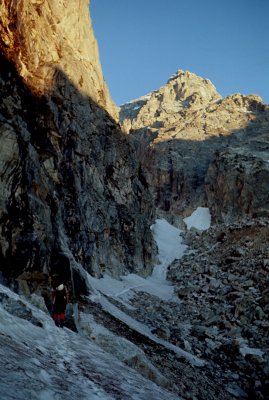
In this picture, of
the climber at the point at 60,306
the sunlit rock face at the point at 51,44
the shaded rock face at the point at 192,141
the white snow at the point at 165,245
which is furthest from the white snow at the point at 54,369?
the shaded rock face at the point at 192,141

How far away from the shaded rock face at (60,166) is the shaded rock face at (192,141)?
45.3m

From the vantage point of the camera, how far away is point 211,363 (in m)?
17.6

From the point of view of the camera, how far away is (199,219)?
86.7 meters

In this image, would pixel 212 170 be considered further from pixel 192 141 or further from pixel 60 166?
pixel 60 166

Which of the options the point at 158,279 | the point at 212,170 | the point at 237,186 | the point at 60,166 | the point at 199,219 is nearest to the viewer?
the point at 60,166

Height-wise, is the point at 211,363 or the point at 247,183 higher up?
the point at 247,183

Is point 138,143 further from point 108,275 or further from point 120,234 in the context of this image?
point 108,275

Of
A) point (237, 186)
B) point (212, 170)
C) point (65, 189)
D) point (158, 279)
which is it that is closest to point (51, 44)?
point (65, 189)

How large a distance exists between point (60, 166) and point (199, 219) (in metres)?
62.5

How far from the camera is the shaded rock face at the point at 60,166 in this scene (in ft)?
57.0

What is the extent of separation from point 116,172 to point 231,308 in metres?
20.0

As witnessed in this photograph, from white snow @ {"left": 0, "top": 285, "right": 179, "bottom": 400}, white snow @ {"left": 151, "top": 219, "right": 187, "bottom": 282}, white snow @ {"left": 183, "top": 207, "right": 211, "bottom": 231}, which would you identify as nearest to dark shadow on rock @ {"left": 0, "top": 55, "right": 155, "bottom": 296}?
white snow @ {"left": 151, "top": 219, "right": 187, "bottom": 282}

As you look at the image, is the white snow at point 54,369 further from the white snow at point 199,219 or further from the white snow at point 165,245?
the white snow at point 199,219

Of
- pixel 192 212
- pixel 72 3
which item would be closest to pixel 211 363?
pixel 72 3
